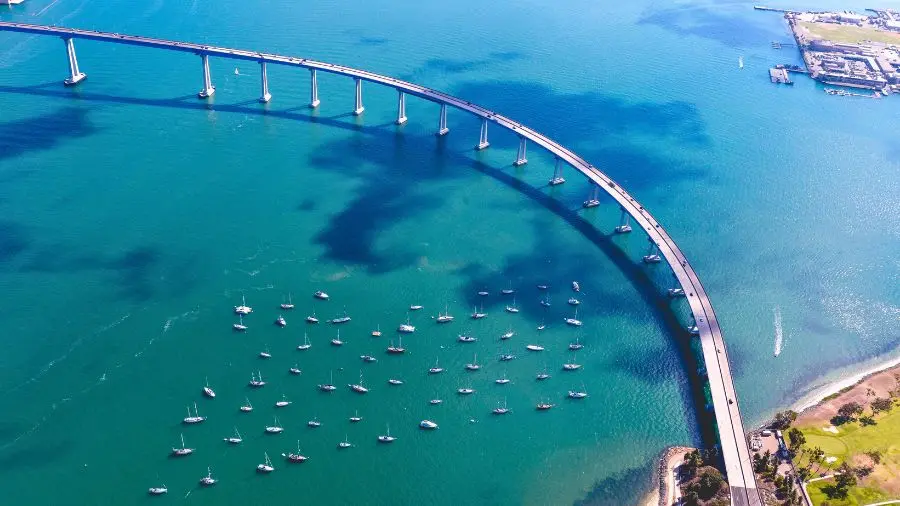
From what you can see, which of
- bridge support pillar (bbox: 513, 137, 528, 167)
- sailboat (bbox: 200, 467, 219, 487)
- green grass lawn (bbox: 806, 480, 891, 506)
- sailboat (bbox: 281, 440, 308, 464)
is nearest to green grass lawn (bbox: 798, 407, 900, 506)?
green grass lawn (bbox: 806, 480, 891, 506)

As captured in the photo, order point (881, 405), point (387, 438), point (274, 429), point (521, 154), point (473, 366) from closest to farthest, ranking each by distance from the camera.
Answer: point (274, 429), point (387, 438), point (881, 405), point (473, 366), point (521, 154)

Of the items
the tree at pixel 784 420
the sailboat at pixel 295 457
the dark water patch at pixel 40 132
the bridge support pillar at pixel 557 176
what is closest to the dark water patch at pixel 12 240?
the dark water patch at pixel 40 132

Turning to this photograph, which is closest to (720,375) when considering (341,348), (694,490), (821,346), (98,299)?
(694,490)

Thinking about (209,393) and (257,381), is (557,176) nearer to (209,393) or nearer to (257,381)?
(257,381)

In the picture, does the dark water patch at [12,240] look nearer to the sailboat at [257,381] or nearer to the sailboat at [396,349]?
the sailboat at [257,381]

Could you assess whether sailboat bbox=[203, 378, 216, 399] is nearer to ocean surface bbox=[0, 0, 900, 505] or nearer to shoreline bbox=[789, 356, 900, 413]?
ocean surface bbox=[0, 0, 900, 505]

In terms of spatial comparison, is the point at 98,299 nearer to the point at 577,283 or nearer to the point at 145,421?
the point at 145,421

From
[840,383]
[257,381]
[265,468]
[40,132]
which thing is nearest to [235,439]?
[265,468]
